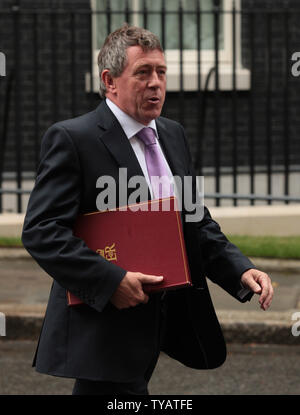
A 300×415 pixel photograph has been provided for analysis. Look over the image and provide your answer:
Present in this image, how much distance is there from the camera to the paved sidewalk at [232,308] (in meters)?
6.54

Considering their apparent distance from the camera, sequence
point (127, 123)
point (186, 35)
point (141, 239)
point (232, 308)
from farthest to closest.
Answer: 1. point (186, 35)
2. point (232, 308)
3. point (127, 123)
4. point (141, 239)

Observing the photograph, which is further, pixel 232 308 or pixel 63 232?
pixel 232 308

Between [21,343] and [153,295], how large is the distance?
329 cm

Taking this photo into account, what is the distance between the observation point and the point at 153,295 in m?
3.46

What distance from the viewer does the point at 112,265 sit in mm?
3242

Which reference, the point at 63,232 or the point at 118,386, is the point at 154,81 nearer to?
the point at 63,232

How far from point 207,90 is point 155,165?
6927 mm

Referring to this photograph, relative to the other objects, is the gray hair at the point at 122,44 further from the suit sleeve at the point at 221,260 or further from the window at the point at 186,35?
the window at the point at 186,35

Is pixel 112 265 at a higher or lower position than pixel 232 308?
higher

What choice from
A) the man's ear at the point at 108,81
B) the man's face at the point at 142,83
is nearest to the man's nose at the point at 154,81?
the man's face at the point at 142,83

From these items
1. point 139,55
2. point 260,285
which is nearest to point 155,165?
point 139,55

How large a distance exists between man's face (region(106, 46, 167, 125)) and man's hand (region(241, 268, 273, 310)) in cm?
64

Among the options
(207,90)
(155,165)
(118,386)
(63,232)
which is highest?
(207,90)

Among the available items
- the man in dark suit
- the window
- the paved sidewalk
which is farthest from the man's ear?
the window
